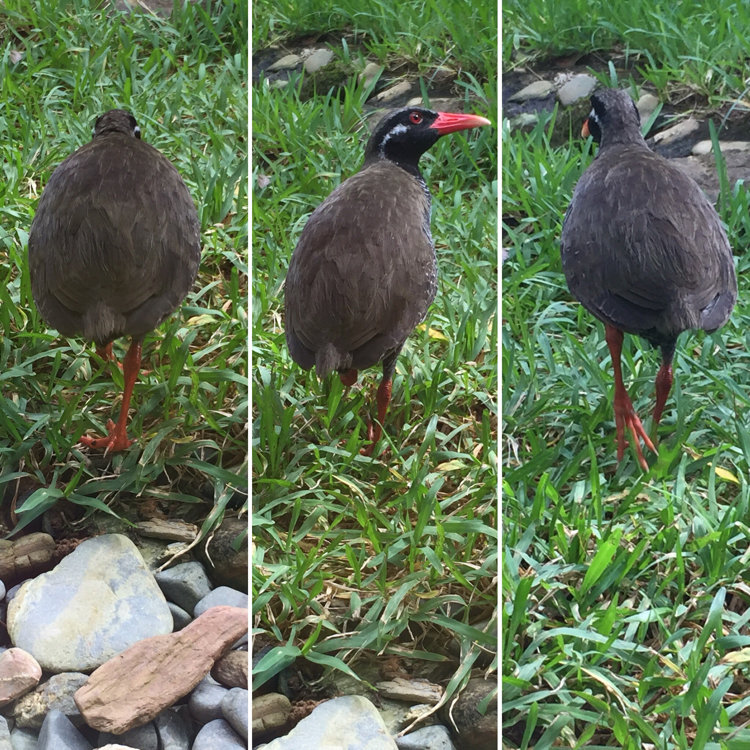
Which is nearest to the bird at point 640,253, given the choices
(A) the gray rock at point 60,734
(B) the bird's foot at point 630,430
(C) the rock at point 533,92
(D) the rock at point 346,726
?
(B) the bird's foot at point 630,430

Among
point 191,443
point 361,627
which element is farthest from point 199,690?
point 191,443

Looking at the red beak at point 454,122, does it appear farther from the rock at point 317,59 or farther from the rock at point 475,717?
the rock at point 475,717

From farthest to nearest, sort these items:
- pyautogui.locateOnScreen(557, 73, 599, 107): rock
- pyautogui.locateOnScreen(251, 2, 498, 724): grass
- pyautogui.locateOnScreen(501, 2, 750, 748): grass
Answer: pyautogui.locateOnScreen(557, 73, 599, 107): rock < pyautogui.locateOnScreen(251, 2, 498, 724): grass < pyautogui.locateOnScreen(501, 2, 750, 748): grass

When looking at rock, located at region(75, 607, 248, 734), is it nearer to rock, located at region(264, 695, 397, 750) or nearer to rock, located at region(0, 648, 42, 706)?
rock, located at region(0, 648, 42, 706)

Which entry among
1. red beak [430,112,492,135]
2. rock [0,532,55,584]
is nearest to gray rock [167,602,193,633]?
rock [0,532,55,584]

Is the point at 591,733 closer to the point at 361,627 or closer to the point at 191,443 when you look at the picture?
the point at 361,627

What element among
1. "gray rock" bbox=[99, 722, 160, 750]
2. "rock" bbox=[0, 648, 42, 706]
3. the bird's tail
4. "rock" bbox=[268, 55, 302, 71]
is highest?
"rock" bbox=[268, 55, 302, 71]
